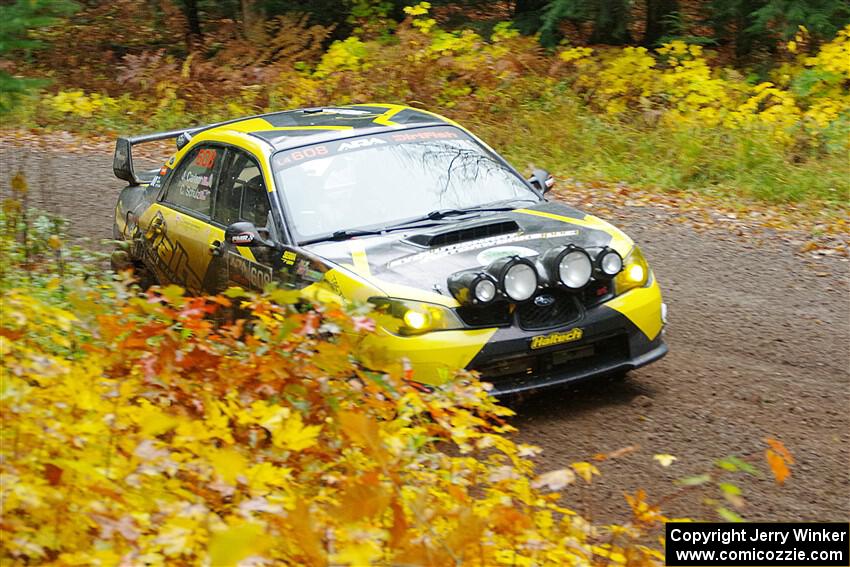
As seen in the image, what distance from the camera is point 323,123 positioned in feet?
24.4

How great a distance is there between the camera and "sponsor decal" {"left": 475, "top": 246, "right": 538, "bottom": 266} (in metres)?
5.97

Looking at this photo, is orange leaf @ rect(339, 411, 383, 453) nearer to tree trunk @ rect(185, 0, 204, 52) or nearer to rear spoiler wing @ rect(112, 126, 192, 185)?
rear spoiler wing @ rect(112, 126, 192, 185)

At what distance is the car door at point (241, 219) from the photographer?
656 centimetres

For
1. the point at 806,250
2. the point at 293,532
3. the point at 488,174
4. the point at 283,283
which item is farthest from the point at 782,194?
the point at 293,532

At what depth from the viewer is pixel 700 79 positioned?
1525 centimetres

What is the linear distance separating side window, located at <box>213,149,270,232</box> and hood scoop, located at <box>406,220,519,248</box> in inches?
45.0

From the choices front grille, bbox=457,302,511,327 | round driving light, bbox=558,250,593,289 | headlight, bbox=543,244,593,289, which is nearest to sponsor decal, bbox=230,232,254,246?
front grille, bbox=457,302,511,327

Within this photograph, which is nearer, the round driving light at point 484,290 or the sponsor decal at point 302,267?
the round driving light at point 484,290

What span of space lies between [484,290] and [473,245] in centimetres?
61

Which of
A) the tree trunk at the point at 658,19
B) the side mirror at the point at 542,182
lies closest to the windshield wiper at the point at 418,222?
the side mirror at the point at 542,182

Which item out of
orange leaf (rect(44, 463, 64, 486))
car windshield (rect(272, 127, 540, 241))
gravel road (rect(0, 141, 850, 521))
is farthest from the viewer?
car windshield (rect(272, 127, 540, 241))

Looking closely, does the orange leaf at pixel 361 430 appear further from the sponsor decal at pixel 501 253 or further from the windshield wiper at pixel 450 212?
the windshield wiper at pixel 450 212

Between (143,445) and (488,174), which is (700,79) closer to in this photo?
(488,174)

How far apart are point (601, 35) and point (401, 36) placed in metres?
3.50
